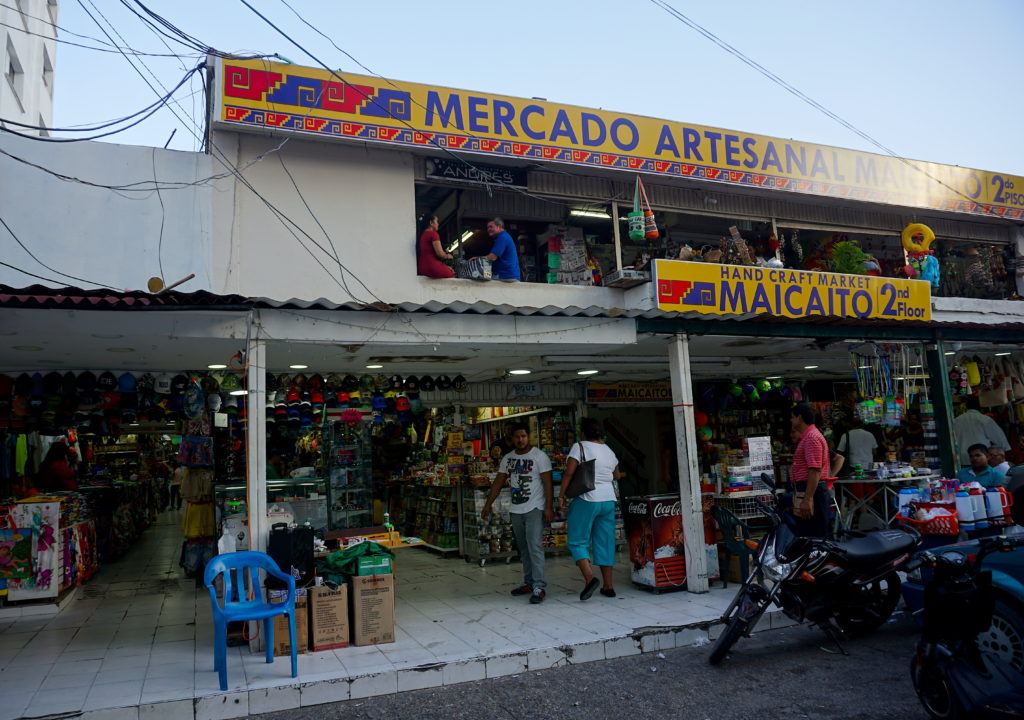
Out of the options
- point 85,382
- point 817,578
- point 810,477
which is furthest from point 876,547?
point 85,382

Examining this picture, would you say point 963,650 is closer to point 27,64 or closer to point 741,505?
point 741,505

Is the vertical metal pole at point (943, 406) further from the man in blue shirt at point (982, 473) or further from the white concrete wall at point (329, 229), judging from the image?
the white concrete wall at point (329, 229)

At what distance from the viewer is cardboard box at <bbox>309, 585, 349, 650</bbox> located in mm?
6305

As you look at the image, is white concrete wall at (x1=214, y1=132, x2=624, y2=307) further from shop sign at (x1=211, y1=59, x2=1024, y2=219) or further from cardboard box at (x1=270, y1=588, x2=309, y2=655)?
cardboard box at (x1=270, y1=588, x2=309, y2=655)

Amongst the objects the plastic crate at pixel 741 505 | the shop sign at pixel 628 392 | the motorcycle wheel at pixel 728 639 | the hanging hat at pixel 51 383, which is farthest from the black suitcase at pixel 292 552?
the shop sign at pixel 628 392

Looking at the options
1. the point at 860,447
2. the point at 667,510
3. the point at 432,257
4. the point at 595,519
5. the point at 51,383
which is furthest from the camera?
the point at 860,447

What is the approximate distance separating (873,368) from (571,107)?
584 cm

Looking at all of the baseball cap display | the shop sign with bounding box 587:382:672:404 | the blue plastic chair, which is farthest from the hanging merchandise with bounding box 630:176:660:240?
the baseball cap display

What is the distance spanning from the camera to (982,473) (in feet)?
27.9

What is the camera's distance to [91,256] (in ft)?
26.6

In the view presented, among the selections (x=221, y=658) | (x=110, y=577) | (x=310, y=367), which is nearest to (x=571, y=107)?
(x=310, y=367)

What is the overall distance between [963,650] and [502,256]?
6.77m

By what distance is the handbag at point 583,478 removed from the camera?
781 centimetres

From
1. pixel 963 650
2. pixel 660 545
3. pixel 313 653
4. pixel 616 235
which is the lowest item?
pixel 313 653
